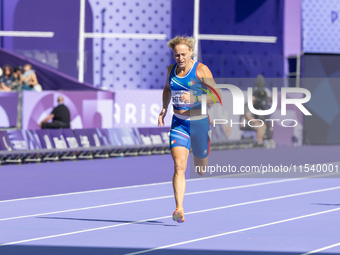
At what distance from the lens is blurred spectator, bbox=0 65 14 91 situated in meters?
22.5

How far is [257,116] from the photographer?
28.5m

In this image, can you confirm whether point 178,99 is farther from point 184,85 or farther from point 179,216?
point 179,216

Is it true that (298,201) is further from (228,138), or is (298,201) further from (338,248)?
(228,138)

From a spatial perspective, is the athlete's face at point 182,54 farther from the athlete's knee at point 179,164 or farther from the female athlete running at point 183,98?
the athlete's knee at point 179,164

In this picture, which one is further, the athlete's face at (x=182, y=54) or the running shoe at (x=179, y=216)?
the athlete's face at (x=182, y=54)

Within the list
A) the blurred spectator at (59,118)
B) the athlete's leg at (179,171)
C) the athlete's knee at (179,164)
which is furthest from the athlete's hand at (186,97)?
the blurred spectator at (59,118)

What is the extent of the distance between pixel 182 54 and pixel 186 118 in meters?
0.80

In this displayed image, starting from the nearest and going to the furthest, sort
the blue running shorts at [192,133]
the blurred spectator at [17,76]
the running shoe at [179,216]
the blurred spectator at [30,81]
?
the running shoe at [179,216] < the blue running shorts at [192,133] < the blurred spectator at [17,76] < the blurred spectator at [30,81]

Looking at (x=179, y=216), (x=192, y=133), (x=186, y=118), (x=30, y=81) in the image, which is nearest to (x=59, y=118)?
(x=30, y=81)

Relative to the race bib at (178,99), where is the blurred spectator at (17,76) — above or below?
below

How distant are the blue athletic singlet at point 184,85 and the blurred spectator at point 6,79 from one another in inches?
557

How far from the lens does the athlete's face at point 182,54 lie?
901 cm

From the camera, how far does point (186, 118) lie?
362 inches

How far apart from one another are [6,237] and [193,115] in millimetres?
2740
